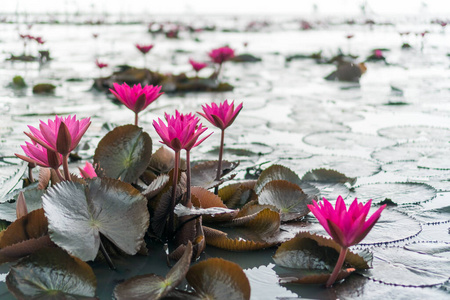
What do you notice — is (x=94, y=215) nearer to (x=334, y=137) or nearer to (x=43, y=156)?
(x=43, y=156)

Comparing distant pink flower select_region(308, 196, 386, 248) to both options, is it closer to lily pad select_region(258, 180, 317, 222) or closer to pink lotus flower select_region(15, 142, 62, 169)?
lily pad select_region(258, 180, 317, 222)

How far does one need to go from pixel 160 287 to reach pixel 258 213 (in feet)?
1.12

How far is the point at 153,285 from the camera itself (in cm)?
90

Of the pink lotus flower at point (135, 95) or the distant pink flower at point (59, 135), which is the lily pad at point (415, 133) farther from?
the distant pink flower at point (59, 135)

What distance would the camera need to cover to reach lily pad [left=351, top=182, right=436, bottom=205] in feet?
4.87

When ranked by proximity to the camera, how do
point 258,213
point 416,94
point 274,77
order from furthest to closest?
point 274,77 → point 416,94 → point 258,213

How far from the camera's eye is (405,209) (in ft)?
4.67

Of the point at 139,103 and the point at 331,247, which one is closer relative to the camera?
the point at 331,247

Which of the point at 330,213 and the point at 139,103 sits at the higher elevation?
the point at 139,103

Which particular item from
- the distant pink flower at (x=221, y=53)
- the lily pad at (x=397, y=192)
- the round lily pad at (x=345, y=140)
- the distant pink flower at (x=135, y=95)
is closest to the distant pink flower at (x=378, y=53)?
the distant pink flower at (x=221, y=53)

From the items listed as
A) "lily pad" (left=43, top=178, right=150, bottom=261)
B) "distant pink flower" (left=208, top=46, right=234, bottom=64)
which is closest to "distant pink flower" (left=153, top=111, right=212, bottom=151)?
Answer: "lily pad" (left=43, top=178, right=150, bottom=261)

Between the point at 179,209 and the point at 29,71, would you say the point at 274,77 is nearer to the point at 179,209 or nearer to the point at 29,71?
the point at 29,71

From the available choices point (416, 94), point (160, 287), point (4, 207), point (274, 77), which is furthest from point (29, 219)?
point (274, 77)

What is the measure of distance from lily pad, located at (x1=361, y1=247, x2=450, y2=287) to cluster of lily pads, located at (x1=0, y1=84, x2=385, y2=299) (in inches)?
2.0
